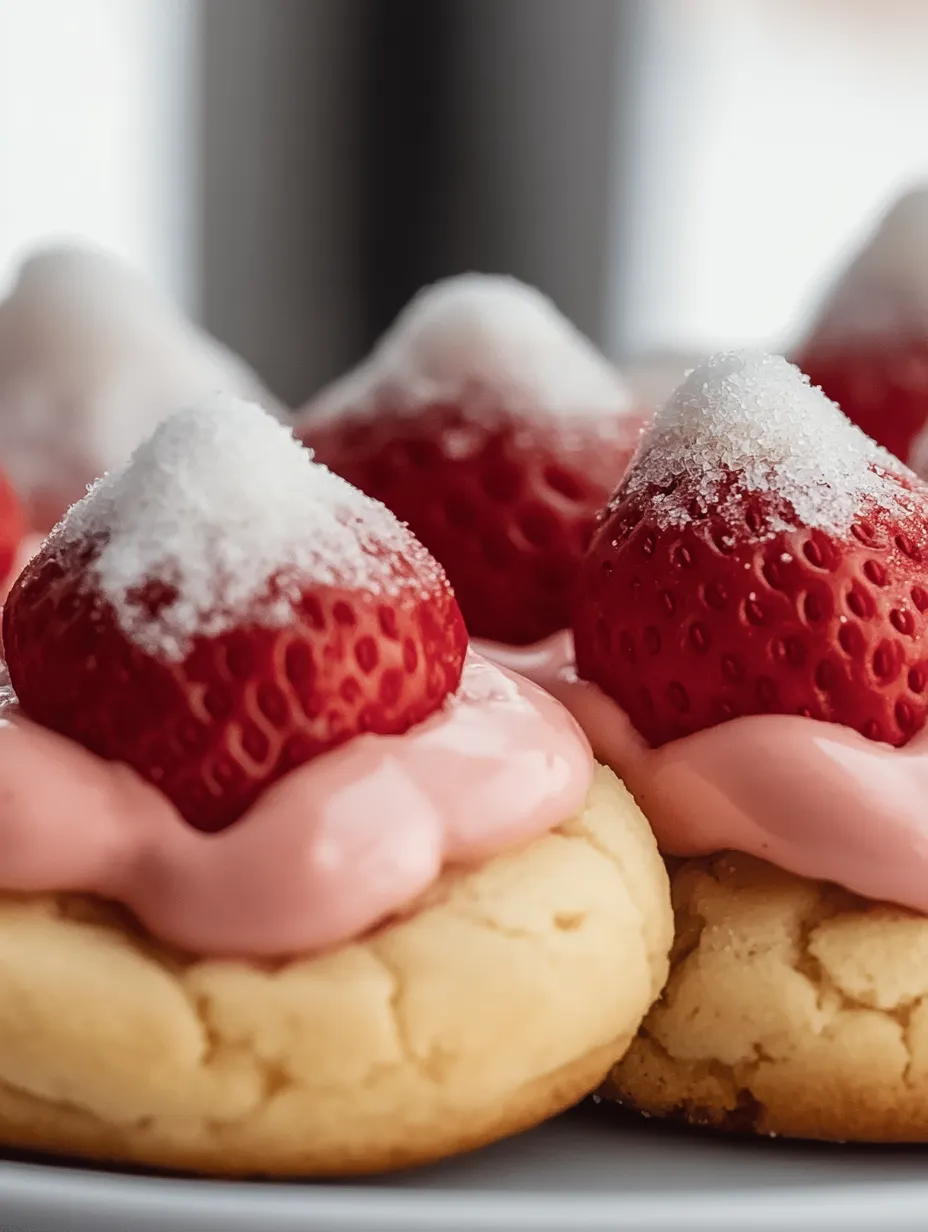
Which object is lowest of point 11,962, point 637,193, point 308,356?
point 308,356

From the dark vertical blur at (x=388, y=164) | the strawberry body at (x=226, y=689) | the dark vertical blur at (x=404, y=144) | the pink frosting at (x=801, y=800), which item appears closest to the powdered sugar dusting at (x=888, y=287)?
the pink frosting at (x=801, y=800)

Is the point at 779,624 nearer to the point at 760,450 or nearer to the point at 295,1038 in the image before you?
the point at 760,450

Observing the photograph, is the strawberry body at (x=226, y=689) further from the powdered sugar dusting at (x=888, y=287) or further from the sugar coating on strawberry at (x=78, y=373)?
the powdered sugar dusting at (x=888, y=287)

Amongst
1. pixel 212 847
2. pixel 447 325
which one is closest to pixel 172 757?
Answer: pixel 212 847

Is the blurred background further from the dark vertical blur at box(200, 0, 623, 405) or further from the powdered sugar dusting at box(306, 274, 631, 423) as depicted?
the powdered sugar dusting at box(306, 274, 631, 423)

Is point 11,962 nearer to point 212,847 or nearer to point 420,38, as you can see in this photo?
point 212,847

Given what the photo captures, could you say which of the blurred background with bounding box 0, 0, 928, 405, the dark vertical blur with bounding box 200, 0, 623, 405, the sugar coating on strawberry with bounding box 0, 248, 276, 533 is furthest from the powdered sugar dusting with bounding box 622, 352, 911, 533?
the dark vertical blur with bounding box 200, 0, 623, 405

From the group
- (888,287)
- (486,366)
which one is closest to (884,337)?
(888,287)
